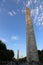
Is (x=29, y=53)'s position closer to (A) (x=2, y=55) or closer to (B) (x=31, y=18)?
(B) (x=31, y=18)

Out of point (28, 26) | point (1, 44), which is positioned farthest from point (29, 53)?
point (1, 44)

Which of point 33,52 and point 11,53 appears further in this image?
point 11,53

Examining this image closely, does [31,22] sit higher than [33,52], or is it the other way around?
[31,22]

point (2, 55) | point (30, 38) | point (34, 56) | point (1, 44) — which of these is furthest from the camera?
point (1, 44)

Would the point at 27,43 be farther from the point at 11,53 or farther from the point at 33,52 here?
the point at 11,53

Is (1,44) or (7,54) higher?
(1,44)

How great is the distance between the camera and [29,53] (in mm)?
24094

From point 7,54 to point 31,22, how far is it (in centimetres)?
1511

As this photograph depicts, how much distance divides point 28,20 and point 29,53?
6998 mm

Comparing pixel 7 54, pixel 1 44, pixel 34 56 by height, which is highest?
pixel 1 44

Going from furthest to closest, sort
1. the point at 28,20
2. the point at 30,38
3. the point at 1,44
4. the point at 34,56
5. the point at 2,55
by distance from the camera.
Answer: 1. the point at 1,44
2. the point at 2,55
3. the point at 28,20
4. the point at 30,38
5. the point at 34,56

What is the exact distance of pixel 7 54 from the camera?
37.7 metres

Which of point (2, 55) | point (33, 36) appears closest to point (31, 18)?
point (33, 36)

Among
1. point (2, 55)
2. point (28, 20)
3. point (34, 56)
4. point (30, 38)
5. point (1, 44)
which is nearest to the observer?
point (34, 56)
